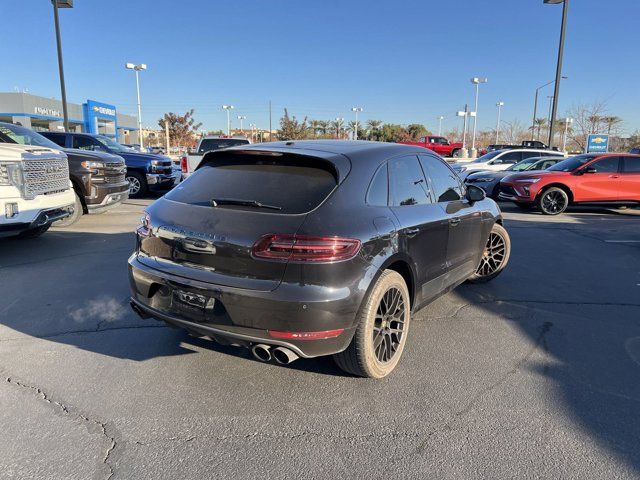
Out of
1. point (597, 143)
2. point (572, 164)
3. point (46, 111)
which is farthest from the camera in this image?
point (46, 111)

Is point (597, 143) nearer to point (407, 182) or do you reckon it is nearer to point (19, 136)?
point (407, 182)

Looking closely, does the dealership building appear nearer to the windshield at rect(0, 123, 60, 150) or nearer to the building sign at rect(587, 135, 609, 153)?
the windshield at rect(0, 123, 60, 150)

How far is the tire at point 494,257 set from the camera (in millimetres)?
5746

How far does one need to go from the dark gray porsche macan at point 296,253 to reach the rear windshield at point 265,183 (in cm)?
1

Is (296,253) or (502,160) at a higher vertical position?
(502,160)

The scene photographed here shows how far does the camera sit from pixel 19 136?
321 inches

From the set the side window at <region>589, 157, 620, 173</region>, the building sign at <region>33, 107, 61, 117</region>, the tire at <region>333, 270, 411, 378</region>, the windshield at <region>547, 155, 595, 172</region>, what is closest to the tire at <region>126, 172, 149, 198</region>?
the windshield at <region>547, 155, 595, 172</region>

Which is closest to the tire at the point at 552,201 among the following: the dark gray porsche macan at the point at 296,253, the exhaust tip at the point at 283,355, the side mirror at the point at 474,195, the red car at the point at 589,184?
the red car at the point at 589,184

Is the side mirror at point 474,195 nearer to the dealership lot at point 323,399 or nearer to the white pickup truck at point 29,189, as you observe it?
the dealership lot at point 323,399

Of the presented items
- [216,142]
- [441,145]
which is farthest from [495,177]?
[441,145]

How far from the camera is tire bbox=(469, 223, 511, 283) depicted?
5.75m

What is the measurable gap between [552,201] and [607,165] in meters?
1.62

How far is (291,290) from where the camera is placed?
2.84 m

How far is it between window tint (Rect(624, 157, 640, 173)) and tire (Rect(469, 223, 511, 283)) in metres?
8.49
